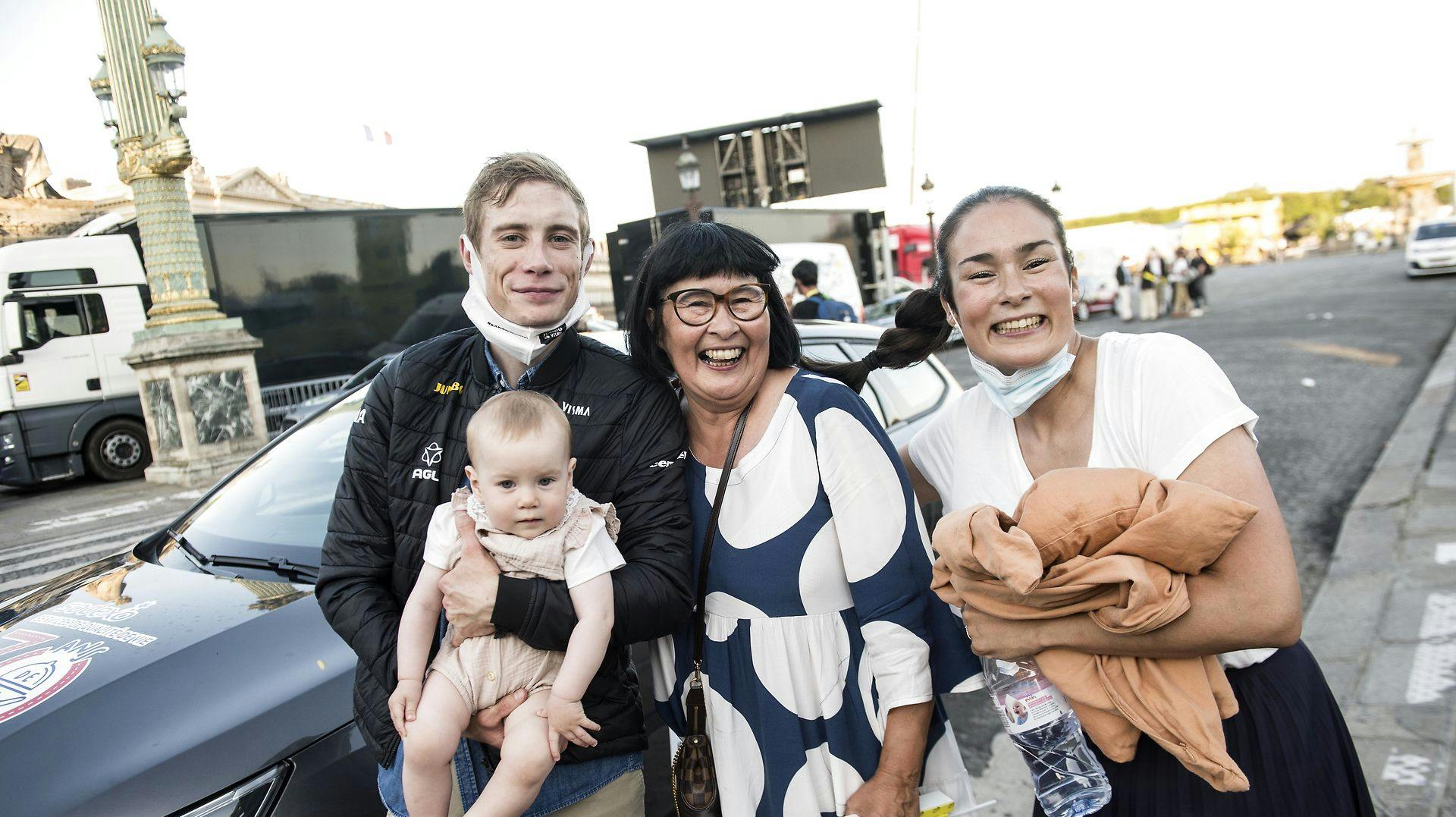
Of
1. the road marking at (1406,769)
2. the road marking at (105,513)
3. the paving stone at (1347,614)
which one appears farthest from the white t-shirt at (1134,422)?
the road marking at (105,513)

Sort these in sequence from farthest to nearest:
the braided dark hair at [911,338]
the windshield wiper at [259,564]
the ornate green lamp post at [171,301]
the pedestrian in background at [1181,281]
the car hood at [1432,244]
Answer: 1. the car hood at [1432,244]
2. the pedestrian in background at [1181,281]
3. the ornate green lamp post at [171,301]
4. the windshield wiper at [259,564]
5. the braided dark hair at [911,338]

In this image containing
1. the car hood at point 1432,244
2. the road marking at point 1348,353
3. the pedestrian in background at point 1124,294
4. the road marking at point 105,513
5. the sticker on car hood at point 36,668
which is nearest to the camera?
the sticker on car hood at point 36,668

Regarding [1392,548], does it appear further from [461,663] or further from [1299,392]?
[1299,392]

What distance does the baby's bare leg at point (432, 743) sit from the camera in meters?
1.72

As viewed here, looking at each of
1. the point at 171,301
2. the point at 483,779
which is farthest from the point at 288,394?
the point at 483,779

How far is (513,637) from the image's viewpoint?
1799 mm

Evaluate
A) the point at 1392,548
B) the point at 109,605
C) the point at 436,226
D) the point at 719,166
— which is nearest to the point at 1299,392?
the point at 1392,548

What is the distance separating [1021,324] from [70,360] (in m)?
14.0

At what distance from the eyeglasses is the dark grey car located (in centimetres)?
123


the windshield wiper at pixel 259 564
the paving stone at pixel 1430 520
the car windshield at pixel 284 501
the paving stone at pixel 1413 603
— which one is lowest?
the paving stone at pixel 1430 520

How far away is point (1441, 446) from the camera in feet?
22.8

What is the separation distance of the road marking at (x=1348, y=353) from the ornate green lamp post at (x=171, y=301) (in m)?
15.3

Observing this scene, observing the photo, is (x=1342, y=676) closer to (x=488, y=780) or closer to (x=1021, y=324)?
(x=1021, y=324)

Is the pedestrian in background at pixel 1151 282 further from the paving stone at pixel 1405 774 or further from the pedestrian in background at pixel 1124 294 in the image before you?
the paving stone at pixel 1405 774
